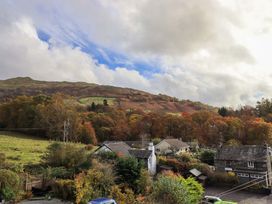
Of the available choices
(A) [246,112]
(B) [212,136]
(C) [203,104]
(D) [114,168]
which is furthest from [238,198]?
(C) [203,104]

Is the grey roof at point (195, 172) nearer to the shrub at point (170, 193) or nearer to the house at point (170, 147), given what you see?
the house at point (170, 147)

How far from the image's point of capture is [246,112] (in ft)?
350

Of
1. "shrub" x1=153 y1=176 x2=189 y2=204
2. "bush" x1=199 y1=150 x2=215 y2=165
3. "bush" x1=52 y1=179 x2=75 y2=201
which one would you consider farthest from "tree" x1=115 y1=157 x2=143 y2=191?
"bush" x1=199 y1=150 x2=215 y2=165

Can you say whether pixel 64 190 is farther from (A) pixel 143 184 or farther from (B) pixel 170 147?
(B) pixel 170 147

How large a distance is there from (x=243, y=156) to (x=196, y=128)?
116ft

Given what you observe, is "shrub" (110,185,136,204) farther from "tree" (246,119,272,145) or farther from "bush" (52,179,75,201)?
"tree" (246,119,272,145)

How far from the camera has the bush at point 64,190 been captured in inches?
1229

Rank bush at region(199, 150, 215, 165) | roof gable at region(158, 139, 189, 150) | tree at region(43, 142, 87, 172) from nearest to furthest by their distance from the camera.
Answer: tree at region(43, 142, 87, 172) < bush at region(199, 150, 215, 165) < roof gable at region(158, 139, 189, 150)

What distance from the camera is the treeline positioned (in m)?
74.8

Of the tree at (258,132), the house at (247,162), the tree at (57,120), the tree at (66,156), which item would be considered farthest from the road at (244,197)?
the tree at (57,120)

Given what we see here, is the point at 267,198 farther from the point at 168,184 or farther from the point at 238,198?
the point at 168,184

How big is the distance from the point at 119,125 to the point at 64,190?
5227 cm

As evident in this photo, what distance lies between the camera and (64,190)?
31.8 metres

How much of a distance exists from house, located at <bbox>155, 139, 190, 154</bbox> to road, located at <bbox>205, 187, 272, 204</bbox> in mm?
23568
